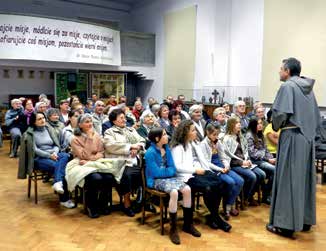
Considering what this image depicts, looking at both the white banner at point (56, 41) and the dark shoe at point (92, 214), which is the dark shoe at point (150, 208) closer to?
the dark shoe at point (92, 214)

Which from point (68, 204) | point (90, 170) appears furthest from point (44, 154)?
point (90, 170)

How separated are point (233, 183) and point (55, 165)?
203 centimetres

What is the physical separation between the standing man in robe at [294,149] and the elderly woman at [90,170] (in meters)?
1.72

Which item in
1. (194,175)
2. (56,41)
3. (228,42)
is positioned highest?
(228,42)

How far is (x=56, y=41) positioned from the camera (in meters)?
9.16

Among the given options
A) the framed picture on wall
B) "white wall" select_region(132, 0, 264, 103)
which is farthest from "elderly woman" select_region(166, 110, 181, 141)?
the framed picture on wall

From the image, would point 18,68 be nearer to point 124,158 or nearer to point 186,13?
point 186,13

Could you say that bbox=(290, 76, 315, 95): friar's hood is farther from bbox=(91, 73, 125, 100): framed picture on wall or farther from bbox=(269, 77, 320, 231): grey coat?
bbox=(91, 73, 125, 100): framed picture on wall

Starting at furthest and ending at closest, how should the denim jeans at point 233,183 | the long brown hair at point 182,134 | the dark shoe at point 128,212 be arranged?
the dark shoe at point 128,212 → the denim jeans at point 233,183 → the long brown hair at point 182,134

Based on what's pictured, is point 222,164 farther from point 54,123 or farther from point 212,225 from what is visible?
point 54,123

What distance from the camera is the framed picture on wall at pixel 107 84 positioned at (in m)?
11.5

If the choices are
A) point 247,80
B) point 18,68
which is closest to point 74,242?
point 247,80

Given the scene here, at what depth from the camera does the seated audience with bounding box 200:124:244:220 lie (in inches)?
142

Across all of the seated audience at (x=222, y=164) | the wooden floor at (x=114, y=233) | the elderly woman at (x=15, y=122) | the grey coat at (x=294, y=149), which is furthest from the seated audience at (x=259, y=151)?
the elderly woman at (x=15, y=122)
